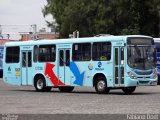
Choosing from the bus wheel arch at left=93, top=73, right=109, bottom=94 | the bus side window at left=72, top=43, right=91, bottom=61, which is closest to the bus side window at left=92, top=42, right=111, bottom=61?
the bus side window at left=72, top=43, right=91, bottom=61

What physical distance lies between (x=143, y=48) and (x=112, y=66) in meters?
1.78

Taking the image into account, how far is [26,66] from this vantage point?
33188 mm

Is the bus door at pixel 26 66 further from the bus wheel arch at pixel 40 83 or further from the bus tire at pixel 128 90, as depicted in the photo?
the bus tire at pixel 128 90

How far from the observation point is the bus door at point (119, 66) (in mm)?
27875

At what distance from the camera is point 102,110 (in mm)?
18891

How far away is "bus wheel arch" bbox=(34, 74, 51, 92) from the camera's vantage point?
3228 centimetres

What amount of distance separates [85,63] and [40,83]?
3851mm

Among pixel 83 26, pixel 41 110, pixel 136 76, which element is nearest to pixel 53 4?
pixel 83 26

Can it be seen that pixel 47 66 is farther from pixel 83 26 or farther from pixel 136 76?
pixel 83 26

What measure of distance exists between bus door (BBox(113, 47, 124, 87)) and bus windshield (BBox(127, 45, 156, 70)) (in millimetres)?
377

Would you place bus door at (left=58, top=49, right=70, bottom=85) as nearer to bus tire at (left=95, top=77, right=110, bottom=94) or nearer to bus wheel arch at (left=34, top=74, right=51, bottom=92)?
bus wheel arch at (left=34, top=74, right=51, bottom=92)

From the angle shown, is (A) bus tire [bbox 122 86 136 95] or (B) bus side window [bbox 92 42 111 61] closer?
(B) bus side window [bbox 92 42 111 61]

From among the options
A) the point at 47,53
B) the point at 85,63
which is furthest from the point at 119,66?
the point at 47,53

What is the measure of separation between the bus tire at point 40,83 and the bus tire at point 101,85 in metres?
4.26
